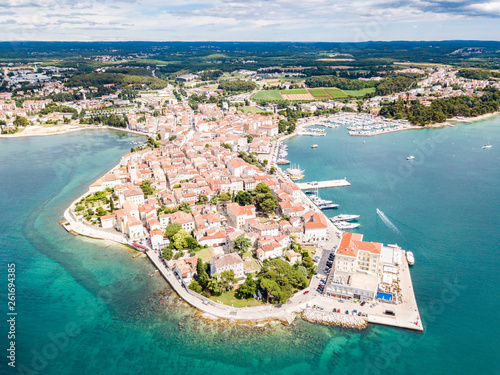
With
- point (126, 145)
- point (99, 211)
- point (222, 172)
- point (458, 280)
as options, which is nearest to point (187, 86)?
point (126, 145)

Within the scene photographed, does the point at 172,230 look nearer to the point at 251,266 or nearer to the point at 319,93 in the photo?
the point at 251,266

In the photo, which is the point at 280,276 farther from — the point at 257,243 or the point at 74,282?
the point at 74,282

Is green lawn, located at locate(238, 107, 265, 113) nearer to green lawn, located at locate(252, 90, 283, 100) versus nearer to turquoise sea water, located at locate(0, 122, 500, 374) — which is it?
green lawn, located at locate(252, 90, 283, 100)

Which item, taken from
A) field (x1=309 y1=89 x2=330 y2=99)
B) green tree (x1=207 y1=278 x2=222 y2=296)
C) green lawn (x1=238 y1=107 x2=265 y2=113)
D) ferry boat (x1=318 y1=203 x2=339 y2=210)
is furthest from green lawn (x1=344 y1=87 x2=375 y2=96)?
green tree (x1=207 y1=278 x2=222 y2=296)

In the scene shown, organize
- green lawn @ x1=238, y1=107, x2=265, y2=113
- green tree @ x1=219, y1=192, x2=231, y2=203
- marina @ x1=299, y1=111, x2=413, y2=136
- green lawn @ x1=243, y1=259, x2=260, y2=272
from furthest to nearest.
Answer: green lawn @ x1=238, y1=107, x2=265, y2=113, marina @ x1=299, y1=111, x2=413, y2=136, green tree @ x1=219, y1=192, x2=231, y2=203, green lawn @ x1=243, y1=259, x2=260, y2=272

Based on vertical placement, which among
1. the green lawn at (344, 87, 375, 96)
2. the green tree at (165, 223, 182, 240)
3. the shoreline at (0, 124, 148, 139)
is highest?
the green lawn at (344, 87, 375, 96)

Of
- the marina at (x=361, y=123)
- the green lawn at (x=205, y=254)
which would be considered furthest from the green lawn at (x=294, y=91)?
the green lawn at (x=205, y=254)

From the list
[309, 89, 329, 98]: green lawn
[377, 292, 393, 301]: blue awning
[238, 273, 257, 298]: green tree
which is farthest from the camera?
[309, 89, 329, 98]: green lawn
